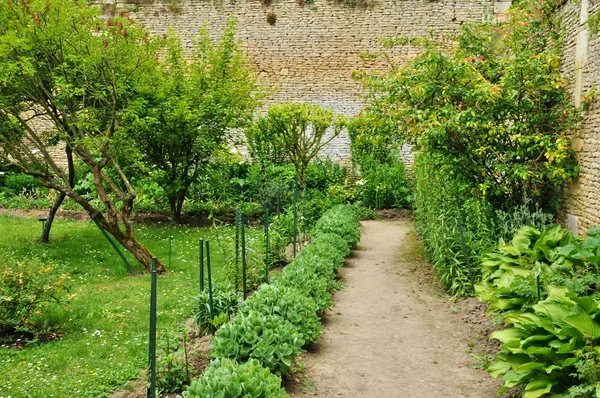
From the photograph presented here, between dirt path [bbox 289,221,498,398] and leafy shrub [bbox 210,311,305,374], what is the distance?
29cm

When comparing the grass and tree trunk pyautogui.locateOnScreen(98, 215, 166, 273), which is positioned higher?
tree trunk pyautogui.locateOnScreen(98, 215, 166, 273)

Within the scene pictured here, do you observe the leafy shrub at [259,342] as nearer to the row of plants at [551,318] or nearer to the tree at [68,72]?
the row of plants at [551,318]

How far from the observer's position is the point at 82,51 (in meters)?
7.40

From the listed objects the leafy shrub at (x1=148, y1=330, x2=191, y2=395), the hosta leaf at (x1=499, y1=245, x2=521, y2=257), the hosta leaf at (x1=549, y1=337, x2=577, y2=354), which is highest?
the hosta leaf at (x1=499, y1=245, x2=521, y2=257)

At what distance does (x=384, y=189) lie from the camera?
13.3 m

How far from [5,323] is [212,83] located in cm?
722

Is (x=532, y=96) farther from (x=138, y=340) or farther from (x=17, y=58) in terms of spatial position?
(x=17, y=58)

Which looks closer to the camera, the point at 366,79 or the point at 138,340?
the point at 138,340

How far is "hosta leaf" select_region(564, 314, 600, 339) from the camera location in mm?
3477

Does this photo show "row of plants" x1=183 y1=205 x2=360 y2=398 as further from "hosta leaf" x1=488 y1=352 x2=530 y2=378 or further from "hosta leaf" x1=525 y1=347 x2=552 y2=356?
"hosta leaf" x1=525 y1=347 x2=552 y2=356

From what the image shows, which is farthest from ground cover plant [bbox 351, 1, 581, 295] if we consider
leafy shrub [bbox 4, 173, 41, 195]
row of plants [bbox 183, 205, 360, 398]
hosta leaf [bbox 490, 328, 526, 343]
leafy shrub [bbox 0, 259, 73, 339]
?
leafy shrub [bbox 4, 173, 41, 195]

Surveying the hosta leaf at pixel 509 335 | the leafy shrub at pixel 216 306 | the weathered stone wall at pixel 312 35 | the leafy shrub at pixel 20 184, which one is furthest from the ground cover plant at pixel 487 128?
the leafy shrub at pixel 20 184

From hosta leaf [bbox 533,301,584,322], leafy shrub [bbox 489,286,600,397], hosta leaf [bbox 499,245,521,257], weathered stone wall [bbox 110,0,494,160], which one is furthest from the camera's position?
weathered stone wall [bbox 110,0,494,160]

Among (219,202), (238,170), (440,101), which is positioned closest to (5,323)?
(440,101)
